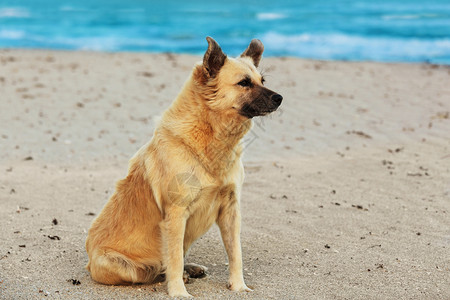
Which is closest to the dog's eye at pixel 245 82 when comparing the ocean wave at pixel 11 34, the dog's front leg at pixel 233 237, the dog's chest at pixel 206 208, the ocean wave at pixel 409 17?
the dog's chest at pixel 206 208

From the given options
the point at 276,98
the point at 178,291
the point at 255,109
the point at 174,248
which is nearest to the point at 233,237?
the point at 174,248

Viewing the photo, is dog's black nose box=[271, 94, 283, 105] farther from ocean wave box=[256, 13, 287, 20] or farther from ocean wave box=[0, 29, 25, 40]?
ocean wave box=[256, 13, 287, 20]

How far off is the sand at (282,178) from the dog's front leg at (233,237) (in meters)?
0.14

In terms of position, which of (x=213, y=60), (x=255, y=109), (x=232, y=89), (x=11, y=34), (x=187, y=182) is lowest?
(x=11, y=34)

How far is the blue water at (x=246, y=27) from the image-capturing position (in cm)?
2202

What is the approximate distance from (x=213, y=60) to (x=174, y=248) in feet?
4.75

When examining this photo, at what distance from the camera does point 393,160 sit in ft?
27.8

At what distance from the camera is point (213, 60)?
409cm

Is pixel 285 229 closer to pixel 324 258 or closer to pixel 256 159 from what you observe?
pixel 324 258

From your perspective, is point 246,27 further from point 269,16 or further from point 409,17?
point 409,17

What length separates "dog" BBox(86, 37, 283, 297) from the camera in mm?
4082

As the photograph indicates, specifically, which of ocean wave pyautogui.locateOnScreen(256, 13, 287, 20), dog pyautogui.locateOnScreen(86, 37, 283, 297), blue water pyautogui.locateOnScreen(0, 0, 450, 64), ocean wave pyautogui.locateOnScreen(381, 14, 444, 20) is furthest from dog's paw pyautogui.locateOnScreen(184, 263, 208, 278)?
ocean wave pyautogui.locateOnScreen(256, 13, 287, 20)

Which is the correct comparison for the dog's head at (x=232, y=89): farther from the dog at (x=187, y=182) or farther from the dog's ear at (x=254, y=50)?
the dog's ear at (x=254, y=50)

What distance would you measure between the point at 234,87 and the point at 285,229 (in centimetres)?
226
